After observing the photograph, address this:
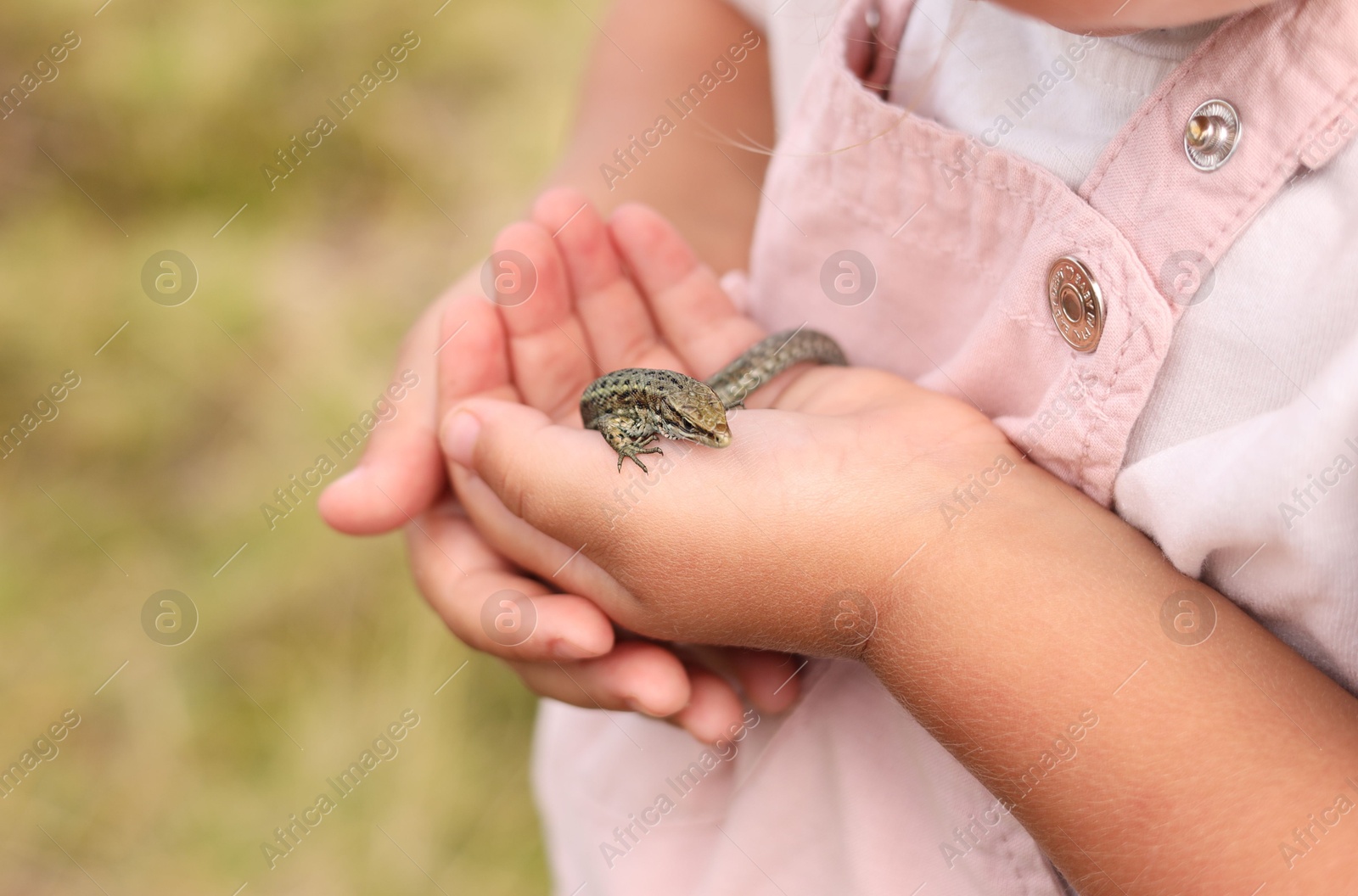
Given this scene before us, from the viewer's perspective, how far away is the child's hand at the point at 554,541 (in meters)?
2.37

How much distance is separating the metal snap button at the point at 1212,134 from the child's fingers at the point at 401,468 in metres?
2.22

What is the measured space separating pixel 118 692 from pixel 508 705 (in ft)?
7.13

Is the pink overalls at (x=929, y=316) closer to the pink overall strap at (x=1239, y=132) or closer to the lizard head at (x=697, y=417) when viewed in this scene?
the pink overall strap at (x=1239, y=132)

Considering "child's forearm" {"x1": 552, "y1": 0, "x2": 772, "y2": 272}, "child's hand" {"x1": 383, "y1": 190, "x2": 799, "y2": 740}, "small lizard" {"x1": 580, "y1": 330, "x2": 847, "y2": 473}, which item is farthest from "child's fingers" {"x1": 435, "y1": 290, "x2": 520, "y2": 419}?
"child's forearm" {"x1": 552, "y1": 0, "x2": 772, "y2": 272}

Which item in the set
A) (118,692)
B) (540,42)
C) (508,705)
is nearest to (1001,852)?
(508,705)

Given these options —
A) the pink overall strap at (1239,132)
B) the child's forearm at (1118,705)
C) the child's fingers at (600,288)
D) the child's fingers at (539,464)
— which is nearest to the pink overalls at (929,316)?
the pink overall strap at (1239,132)

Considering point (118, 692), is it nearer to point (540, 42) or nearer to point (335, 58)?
point (335, 58)

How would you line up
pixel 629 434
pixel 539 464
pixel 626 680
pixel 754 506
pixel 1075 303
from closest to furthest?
1. pixel 1075 303
2. pixel 754 506
3. pixel 539 464
4. pixel 626 680
5. pixel 629 434

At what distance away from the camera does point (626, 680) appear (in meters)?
2.35

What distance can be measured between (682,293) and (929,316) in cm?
93

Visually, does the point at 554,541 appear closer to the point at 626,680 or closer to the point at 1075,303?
the point at 626,680

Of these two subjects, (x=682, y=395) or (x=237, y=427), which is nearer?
(x=682, y=395)

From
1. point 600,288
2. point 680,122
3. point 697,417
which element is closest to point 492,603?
point 697,417

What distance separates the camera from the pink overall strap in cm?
160
